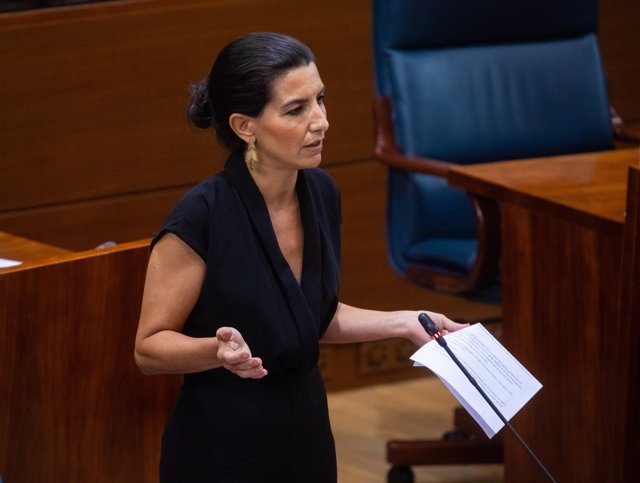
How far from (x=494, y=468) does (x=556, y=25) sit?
47.6 inches

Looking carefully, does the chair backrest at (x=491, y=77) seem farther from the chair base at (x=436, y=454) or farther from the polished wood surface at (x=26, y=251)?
the polished wood surface at (x=26, y=251)

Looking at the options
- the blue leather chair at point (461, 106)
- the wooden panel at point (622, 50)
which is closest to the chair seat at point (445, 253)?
the blue leather chair at point (461, 106)

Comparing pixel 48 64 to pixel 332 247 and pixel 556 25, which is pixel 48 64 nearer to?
pixel 556 25

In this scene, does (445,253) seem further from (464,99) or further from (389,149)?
(464,99)

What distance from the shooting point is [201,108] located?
203 cm

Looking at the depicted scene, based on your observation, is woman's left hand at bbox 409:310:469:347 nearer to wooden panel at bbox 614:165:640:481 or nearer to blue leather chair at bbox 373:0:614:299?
wooden panel at bbox 614:165:640:481

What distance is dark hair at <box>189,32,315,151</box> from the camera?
1.93 meters

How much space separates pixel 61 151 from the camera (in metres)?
3.67

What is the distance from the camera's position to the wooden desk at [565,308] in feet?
8.67

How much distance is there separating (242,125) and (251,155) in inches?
1.8

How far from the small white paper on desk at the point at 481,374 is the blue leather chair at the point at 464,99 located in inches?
58.5

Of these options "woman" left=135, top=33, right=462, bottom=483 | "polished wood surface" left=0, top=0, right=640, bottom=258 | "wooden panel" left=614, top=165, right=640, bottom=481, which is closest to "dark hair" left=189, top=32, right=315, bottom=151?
"woman" left=135, top=33, right=462, bottom=483

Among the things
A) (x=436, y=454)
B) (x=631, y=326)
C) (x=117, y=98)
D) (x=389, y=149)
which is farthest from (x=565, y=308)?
(x=117, y=98)

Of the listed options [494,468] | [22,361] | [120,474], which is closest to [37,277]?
[22,361]
